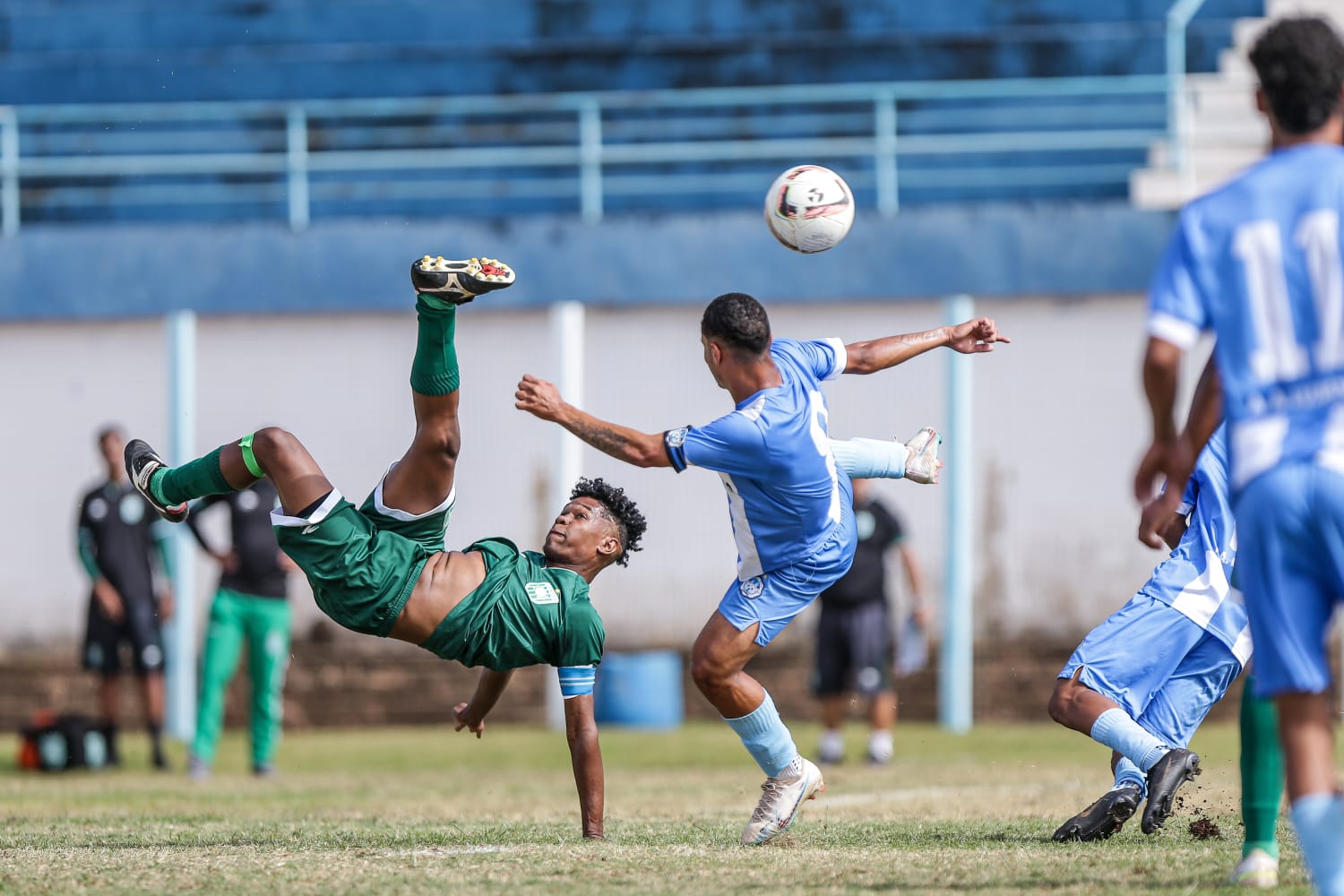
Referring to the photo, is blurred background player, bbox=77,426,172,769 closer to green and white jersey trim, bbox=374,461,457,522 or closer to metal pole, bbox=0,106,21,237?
metal pole, bbox=0,106,21,237

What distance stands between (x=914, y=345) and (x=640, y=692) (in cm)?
853

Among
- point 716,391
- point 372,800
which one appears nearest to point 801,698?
point 716,391

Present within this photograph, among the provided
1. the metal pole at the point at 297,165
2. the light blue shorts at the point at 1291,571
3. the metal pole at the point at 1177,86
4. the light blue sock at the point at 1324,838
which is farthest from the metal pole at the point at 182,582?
the light blue sock at the point at 1324,838

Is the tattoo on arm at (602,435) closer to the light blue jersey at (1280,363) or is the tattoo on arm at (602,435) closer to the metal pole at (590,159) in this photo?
the light blue jersey at (1280,363)

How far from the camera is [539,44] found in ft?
73.2

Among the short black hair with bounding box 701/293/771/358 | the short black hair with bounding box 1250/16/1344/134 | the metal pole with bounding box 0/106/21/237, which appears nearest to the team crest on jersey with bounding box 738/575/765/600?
the short black hair with bounding box 701/293/771/358

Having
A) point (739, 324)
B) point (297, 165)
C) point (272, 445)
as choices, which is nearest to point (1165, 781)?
point (739, 324)

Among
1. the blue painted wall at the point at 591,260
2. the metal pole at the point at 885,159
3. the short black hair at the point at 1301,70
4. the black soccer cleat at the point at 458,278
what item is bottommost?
the black soccer cleat at the point at 458,278

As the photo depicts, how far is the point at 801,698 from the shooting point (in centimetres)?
1644

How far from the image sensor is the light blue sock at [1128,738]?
7.19 meters

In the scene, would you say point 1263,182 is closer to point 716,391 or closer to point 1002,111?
point 716,391

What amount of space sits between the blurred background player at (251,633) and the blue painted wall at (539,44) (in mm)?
10447

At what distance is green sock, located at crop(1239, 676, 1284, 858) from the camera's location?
582cm

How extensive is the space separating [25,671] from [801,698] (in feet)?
23.1
